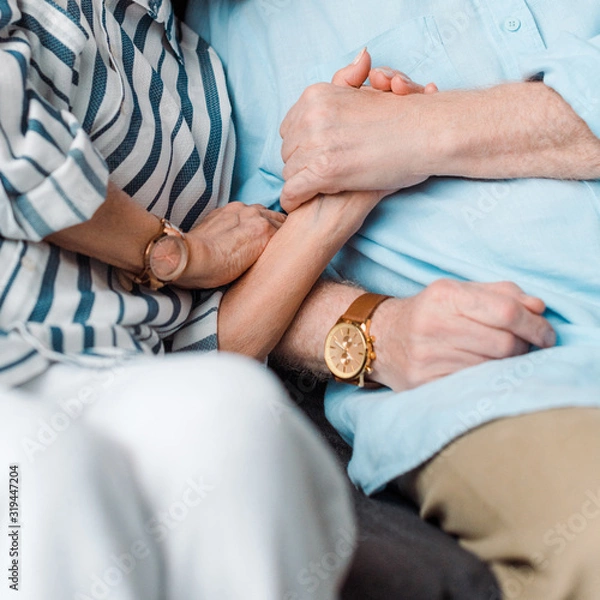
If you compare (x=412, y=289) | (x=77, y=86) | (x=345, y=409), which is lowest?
(x=345, y=409)

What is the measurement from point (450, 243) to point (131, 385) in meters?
0.44

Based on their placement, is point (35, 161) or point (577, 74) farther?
point (577, 74)

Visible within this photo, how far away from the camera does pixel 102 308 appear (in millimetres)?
795

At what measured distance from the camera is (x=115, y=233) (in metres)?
0.82

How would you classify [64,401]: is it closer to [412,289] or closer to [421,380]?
[421,380]

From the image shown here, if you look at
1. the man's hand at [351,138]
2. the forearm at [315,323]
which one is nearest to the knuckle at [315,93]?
the man's hand at [351,138]

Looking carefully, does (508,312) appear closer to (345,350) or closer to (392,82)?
(345,350)

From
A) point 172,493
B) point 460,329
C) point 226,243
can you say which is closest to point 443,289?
point 460,329

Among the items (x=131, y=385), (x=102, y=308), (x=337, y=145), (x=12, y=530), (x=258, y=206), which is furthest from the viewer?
(x=258, y=206)

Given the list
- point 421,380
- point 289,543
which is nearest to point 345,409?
point 421,380

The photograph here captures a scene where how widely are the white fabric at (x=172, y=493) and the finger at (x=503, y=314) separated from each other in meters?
0.25

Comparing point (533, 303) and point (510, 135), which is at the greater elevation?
point (510, 135)

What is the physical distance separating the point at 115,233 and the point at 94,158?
0.10m

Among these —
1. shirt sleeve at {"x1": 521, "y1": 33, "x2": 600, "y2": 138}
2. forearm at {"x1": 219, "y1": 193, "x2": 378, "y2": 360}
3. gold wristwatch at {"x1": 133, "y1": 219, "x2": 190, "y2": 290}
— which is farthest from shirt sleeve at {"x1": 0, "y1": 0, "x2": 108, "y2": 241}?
shirt sleeve at {"x1": 521, "y1": 33, "x2": 600, "y2": 138}
